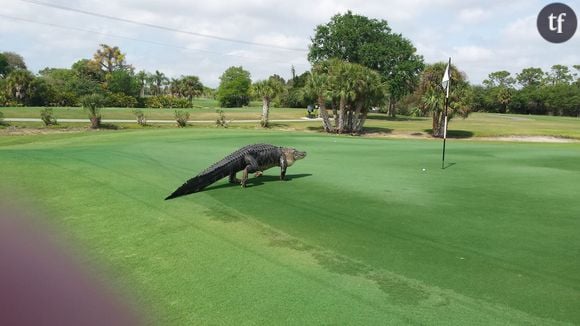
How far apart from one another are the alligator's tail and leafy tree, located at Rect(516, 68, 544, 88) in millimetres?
167365

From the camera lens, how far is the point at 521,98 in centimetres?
11219

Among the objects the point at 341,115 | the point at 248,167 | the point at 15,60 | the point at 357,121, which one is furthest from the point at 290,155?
the point at 15,60

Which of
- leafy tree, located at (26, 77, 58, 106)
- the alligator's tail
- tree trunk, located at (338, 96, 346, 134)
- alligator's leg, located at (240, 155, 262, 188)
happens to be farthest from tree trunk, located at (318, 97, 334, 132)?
leafy tree, located at (26, 77, 58, 106)

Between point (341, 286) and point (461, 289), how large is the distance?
5.69 feet

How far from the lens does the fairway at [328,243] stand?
577cm

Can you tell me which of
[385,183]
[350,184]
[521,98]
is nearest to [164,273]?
[350,184]

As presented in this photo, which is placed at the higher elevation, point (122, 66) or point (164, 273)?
point (122, 66)

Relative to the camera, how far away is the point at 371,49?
66375 mm

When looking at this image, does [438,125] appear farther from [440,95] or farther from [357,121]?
[357,121]

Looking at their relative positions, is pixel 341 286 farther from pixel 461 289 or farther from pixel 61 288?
pixel 61 288

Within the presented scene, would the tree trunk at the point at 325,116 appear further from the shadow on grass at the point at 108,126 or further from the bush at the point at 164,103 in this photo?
the bush at the point at 164,103

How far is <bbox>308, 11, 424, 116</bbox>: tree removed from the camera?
2618 inches

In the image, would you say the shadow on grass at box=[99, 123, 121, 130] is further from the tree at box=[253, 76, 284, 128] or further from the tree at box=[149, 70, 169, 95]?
the tree at box=[149, 70, 169, 95]

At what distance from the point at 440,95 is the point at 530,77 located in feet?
432
